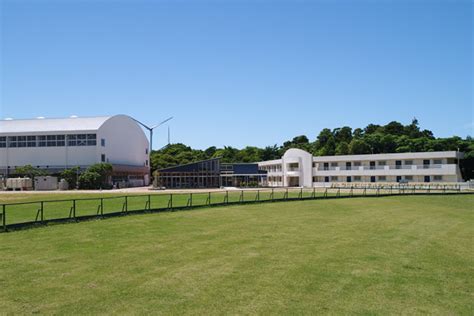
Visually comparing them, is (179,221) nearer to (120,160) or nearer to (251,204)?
(251,204)

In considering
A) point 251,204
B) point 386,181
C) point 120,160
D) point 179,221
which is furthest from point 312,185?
point 179,221

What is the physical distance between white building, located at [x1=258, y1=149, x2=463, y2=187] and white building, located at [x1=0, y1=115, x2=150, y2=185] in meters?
37.8

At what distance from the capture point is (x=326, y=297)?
930 cm

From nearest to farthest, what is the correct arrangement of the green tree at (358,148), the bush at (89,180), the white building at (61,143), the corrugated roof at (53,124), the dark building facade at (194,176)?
1. the bush at (89,180)
2. the dark building facade at (194,176)
3. the white building at (61,143)
4. the corrugated roof at (53,124)
5. the green tree at (358,148)

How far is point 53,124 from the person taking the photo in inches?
3698

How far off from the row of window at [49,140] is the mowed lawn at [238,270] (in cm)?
7263

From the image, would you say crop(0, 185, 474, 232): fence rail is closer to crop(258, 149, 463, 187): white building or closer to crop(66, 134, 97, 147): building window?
crop(258, 149, 463, 187): white building

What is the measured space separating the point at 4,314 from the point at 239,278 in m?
5.20

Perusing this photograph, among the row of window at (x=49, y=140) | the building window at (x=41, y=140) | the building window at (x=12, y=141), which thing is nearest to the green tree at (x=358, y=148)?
the row of window at (x=49, y=140)

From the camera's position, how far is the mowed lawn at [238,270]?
8.88 metres

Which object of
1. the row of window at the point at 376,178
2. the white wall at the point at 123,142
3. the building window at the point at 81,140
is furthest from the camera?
the white wall at the point at 123,142

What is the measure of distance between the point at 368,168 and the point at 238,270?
77.0m

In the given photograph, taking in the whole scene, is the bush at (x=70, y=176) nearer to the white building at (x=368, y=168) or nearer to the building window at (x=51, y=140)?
the building window at (x=51, y=140)

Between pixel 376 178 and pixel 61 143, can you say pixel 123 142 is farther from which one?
pixel 376 178
